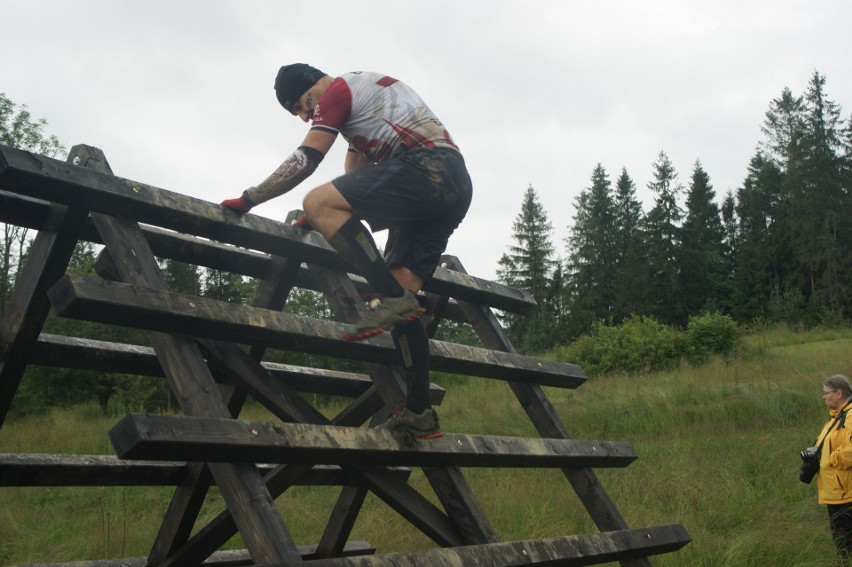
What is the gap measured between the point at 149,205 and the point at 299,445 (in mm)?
1138

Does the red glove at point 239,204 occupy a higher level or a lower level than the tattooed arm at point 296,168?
lower

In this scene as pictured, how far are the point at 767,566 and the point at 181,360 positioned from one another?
5.34 metres

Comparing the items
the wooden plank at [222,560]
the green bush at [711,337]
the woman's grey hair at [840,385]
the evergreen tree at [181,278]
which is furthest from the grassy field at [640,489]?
the evergreen tree at [181,278]

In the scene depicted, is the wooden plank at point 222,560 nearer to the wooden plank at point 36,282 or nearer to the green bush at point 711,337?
the wooden plank at point 36,282

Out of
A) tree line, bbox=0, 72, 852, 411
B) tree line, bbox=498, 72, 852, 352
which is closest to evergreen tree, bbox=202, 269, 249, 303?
tree line, bbox=0, 72, 852, 411

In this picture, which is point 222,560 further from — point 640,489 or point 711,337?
point 711,337

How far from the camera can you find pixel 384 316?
3.34 meters

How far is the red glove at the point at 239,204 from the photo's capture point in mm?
3562

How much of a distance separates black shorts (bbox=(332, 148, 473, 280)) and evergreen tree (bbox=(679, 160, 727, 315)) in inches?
2399

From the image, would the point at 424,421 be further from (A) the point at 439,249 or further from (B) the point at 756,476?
(B) the point at 756,476

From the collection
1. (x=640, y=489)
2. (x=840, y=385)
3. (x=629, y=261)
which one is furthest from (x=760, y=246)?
(x=840, y=385)

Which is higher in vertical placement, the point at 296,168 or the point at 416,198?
the point at 296,168

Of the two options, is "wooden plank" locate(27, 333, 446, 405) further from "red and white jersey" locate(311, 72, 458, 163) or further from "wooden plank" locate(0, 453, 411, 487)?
"red and white jersey" locate(311, 72, 458, 163)

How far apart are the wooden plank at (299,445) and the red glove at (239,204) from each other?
1072mm
